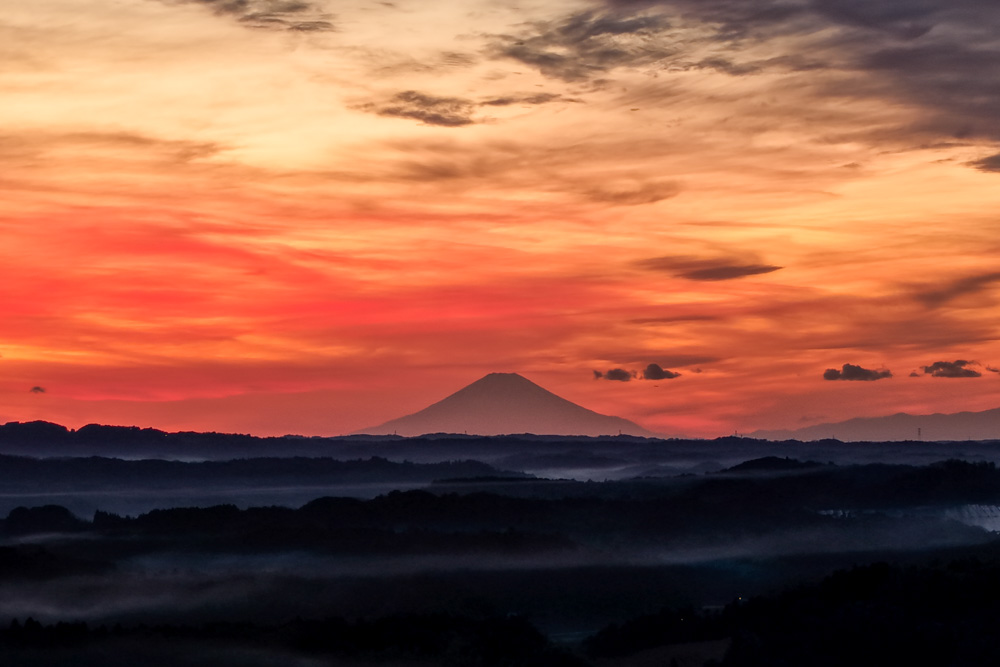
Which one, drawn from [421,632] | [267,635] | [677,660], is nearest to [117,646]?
[267,635]

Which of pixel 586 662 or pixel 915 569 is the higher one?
pixel 915 569

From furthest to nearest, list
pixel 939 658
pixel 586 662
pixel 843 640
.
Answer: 1. pixel 586 662
2. pixel 843 640
3. pixel 939 658

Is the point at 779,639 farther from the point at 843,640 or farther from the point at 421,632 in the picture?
the point at 421,632

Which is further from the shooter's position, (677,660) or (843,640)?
(677,660)

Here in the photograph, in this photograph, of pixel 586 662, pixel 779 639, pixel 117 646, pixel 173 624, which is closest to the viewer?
pixel 779 639

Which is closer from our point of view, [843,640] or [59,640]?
[843,640]

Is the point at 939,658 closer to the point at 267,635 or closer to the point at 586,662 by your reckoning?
the point at 586,662

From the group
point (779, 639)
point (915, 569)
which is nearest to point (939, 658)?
point (779, 639)

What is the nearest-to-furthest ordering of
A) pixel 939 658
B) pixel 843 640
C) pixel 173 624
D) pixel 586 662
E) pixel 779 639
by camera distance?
pixel 939 658 → pixel 843 640 → pixel 779 639 → pixel 586 662 → pixel 173 624

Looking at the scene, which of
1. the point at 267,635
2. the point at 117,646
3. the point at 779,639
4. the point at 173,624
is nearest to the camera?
the point at 779,639
